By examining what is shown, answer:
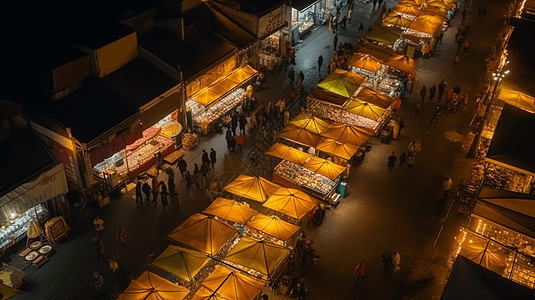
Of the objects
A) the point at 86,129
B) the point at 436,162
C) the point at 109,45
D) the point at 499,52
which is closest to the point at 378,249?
the point at 436,162

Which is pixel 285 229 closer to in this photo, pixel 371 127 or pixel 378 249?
pixel 378 249

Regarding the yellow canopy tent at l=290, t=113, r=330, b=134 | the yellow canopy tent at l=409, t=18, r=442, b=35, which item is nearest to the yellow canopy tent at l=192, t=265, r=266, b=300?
the yellow canopy tent at l=290, t=113, r=330, b=134

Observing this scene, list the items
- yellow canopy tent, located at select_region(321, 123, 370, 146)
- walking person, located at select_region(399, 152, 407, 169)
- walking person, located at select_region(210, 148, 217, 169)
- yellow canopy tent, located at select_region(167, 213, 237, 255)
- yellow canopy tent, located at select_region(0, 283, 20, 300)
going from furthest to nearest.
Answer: walking person, located at select_region(399, 152, 407, 169)
yellow canopy tent, located at select_region(321, 123, 370, 146)
walking person, located at select_region(210, 148, 217, 169)
yellow canopy tent, located at select_region(167, 213, 237, 255)
yellow canopy tent, located at select_region(0, 283, 20, 300)

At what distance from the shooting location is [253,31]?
3503cm

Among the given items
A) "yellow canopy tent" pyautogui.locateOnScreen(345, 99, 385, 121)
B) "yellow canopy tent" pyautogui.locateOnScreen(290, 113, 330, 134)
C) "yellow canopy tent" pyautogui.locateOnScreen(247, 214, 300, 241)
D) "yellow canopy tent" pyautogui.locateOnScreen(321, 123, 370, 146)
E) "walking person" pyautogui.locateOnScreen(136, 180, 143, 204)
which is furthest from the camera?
"yellow canopy tent" pyautogui.locateOnScreen(345, 99, 385, 121)

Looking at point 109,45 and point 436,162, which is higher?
point 109,45

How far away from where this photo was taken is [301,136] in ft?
96.7

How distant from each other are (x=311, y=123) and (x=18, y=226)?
15332mm

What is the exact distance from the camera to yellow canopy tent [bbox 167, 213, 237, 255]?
22578 mm

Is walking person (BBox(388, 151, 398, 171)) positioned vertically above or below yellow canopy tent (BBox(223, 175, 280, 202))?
below

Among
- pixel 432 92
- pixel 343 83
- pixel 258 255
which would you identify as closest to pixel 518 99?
pixel 432 92

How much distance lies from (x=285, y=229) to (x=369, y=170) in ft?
27.2

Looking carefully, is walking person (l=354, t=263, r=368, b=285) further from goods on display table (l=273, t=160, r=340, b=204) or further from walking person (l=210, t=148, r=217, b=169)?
walking person (l=210, t=148, r=217, b=169)

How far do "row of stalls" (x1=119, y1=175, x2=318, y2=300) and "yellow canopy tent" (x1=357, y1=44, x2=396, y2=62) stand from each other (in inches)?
584
